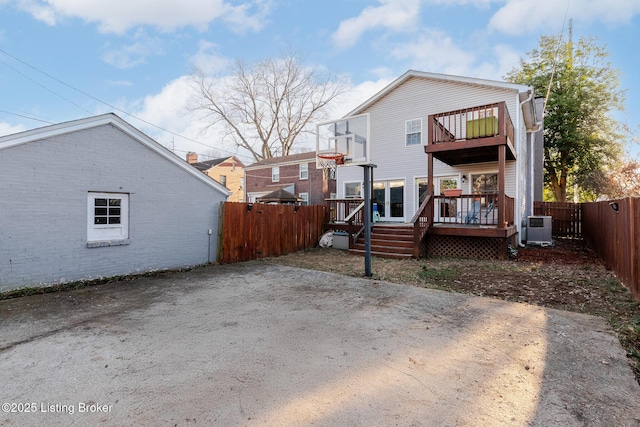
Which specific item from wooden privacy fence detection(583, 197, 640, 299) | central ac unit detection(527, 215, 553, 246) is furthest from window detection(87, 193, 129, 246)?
central ac unit detection(527, 215, 553, 246)

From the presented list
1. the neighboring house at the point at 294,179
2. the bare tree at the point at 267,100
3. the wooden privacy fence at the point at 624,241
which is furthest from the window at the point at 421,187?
the bare tree at the point at 267,100

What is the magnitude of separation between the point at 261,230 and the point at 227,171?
24.2 metres

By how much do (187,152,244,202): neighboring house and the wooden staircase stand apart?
22.3 meters

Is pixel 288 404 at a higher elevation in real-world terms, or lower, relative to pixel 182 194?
lower

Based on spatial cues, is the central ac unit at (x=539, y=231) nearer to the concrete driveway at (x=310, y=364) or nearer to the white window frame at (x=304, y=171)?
the concrete driveway at (x=310, y=364)

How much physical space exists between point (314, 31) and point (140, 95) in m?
12.2

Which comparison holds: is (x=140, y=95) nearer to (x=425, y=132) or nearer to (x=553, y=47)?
(x=425, y=132)

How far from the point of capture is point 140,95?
63.5ft

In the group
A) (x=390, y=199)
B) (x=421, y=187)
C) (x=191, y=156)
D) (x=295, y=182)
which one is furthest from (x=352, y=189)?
(x=191, y=156)

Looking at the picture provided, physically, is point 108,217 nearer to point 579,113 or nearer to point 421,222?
point 421,222

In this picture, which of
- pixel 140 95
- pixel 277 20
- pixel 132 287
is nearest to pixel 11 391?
pixel 132 287

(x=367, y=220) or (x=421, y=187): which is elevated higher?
(x=421, y=187)

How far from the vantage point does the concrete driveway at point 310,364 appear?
2223 mm

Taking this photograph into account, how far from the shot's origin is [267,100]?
3005cm
